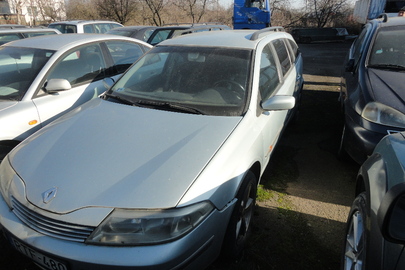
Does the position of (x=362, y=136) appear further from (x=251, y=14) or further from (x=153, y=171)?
(x=251, y=14)

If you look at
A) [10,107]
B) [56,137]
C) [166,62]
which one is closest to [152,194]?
[56,137]

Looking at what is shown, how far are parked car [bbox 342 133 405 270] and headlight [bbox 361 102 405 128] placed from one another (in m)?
1.09

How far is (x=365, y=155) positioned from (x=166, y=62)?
2262mm

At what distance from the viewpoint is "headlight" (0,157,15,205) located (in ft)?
6.43

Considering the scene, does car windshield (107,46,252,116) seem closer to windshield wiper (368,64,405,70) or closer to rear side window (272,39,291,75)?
rear side window (272,39,291,75)

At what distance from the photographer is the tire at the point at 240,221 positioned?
2.01 m

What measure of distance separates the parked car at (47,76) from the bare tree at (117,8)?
19951mm

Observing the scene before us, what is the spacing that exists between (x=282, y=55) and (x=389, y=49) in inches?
56.4

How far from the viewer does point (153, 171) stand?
1.84m

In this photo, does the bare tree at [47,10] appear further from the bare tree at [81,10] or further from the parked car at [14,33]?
the parked car at [14,33]

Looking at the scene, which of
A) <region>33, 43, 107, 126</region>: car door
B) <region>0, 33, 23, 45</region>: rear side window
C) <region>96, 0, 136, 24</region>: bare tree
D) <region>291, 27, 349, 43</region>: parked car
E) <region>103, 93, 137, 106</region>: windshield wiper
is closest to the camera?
<region>103, 93, 137, 106</region>: windshield wiper

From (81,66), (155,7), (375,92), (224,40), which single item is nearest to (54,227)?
(224,40)

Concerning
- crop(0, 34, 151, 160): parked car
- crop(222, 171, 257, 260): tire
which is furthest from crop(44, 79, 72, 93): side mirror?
crop(222, 171, 257, 260): tire

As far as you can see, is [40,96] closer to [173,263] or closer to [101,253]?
[101,253]
